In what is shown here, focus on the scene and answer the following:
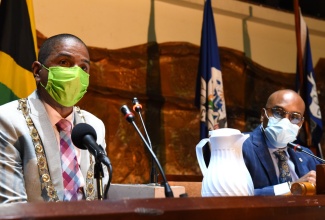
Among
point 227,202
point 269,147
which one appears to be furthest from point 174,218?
point 269,147

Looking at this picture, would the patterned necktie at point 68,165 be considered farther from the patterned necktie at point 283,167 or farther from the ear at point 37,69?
the patterned necktie at point 283,167

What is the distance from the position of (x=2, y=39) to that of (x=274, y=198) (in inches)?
122

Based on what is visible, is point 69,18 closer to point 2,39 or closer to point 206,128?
point 2,39

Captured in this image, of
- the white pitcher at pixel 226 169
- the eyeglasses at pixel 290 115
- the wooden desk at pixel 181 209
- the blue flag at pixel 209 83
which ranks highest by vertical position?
the blue flag at pixel 209 83

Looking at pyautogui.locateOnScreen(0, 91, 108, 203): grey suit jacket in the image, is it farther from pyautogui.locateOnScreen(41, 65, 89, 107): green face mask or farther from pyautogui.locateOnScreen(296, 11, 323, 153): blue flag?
pyautogui.locateOnScreen(296, 11, 323, 153): blue flag

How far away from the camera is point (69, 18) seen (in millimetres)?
5133

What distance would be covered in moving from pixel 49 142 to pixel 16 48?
1912mm

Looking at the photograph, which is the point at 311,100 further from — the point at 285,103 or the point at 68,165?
the point at 68,165

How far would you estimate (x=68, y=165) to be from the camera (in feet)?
8.81

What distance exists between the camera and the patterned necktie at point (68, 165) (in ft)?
8.68

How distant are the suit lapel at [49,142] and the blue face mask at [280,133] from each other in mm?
1862

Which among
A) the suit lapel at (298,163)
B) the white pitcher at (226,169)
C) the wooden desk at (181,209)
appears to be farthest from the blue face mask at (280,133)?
the wooden desk at (181,209)

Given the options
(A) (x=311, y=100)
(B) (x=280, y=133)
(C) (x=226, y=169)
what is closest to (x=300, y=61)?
(A) (x=311, y=100)

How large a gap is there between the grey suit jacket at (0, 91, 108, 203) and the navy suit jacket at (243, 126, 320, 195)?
145cm
